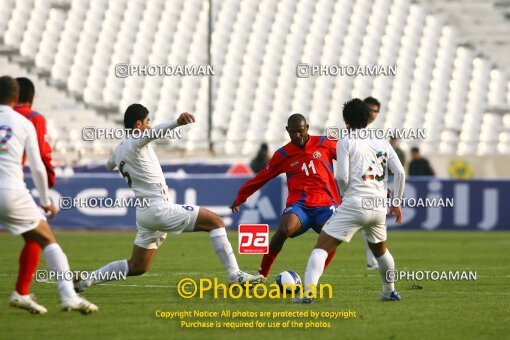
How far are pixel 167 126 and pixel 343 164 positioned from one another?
154 cm

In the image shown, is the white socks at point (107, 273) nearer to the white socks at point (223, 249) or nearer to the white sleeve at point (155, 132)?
the white socks at point (223, 249)

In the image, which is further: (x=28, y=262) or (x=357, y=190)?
(x=357, y=190)

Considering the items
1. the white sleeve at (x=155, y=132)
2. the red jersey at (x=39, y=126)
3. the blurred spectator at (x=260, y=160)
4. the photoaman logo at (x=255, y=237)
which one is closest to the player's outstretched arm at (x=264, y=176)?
the photoaman logo at (x=255, y=237)

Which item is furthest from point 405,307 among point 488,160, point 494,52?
point 494,52

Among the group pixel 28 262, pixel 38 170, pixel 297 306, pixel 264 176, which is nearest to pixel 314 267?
pixel 297 306

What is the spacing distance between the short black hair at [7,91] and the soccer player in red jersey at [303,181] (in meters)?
3.05

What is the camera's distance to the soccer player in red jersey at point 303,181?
1051cm

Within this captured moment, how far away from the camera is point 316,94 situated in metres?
35.0

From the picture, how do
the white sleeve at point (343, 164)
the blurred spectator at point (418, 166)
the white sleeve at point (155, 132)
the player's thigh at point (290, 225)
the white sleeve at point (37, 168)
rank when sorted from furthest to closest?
1. the blurred spectator at point (418, 166)
2. the player's thigh at point (290, 225)
3. the white sleeve at point (343, 164)
4. the white sleeve at point (155, 132)
5. the white sleeve at point (37, 168)

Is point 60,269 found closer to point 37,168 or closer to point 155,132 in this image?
point 37,168

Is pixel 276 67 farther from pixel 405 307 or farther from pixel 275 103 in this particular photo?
pixel 405 307

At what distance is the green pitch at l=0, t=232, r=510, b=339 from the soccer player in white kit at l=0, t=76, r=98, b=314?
34 centimetres

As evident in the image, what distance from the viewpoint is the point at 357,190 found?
904 centimetres

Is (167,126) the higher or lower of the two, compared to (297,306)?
higher
